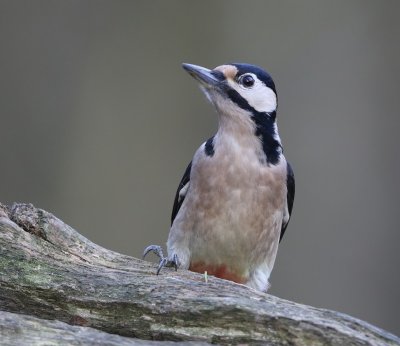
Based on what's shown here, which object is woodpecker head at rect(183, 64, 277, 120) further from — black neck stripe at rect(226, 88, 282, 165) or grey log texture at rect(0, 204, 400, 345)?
grey log texture at rect(0, 204, 400, 345)

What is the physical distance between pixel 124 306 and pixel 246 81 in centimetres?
151

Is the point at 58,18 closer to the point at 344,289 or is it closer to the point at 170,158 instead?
the point at 170,158

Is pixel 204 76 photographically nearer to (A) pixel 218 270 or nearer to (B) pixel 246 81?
(B) pixel 246 81

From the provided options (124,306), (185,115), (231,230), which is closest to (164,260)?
(124,306)

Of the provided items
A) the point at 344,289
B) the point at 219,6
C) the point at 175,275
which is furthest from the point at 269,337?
the point at 219,6

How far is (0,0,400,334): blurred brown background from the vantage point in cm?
668

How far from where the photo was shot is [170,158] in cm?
700

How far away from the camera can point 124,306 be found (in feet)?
9.18

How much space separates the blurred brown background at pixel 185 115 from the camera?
21.9ft

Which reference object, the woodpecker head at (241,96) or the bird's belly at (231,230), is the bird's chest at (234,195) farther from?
the woodpecker head at (241,96)

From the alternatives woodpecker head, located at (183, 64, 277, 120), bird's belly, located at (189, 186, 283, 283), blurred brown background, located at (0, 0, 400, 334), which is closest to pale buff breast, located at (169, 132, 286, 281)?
bird's belly, located at (189, 186, 283, 283)

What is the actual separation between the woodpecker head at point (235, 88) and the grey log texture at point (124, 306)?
1.09 m

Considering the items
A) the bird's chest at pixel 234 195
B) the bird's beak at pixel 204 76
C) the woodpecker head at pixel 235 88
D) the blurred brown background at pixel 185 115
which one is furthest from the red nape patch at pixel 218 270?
the blurred brown background at pixel 185 115

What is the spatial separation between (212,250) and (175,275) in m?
0.81
